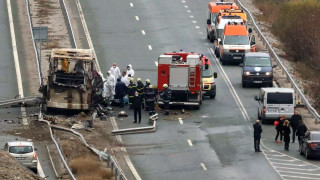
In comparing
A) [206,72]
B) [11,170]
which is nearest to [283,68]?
[206,72]

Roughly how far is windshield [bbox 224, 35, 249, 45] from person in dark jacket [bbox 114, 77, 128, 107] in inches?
476

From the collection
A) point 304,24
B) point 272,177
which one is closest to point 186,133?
point 272,177

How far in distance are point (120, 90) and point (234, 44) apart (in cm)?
1260

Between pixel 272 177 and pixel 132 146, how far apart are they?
280 inches

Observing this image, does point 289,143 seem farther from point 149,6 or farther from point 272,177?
point 149,6

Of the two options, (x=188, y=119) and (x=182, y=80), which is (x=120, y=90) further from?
(x=188, y=119)

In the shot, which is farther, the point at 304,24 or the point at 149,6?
the point at 149,6

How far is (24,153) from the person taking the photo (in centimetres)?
4025

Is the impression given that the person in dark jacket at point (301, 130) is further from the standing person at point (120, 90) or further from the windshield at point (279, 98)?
the standing person at point (120, 90)

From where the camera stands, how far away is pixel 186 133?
4922cm

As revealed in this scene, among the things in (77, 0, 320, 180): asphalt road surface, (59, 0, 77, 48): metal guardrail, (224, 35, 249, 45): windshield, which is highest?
(59, 0, 77, 48): metal guardrail

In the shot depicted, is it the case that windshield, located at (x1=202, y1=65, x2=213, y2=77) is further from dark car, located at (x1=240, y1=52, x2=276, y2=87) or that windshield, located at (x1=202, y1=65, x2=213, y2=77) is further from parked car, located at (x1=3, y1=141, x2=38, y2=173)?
parked car, located at (x1=3, y1=141, x2=38, y2=173)

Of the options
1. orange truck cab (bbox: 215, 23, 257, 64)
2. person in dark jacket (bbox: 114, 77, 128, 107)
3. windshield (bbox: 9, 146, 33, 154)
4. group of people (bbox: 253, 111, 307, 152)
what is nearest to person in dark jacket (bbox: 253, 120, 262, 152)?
group of people (bbox: 253, 111, 307, 152)

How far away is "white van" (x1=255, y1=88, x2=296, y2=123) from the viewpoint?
5084 cm
